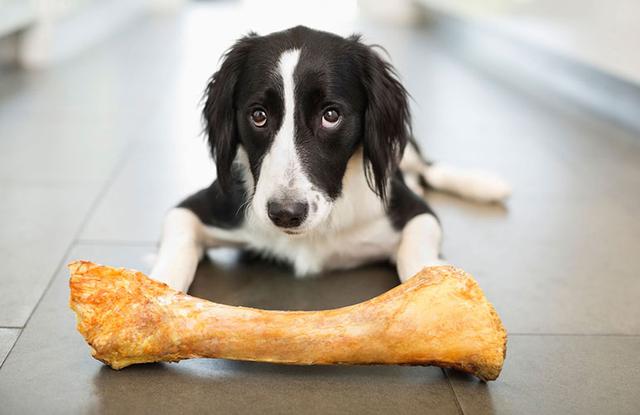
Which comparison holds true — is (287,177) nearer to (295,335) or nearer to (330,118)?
(330,118)

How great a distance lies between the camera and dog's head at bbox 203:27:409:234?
6.04 feet

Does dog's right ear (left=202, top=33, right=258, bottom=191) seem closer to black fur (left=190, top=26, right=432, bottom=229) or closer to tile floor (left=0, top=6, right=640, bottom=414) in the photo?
black fur (left=190, top=26, right=432, bottom=229)

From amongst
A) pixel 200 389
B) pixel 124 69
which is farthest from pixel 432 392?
pixel 124 69

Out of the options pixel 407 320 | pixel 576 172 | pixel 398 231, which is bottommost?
pixel 576 172

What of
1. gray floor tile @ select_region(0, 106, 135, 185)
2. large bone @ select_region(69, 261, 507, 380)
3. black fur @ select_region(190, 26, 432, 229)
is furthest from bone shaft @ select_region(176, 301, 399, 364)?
gray floor tile @ select_region(0, 106, 135, 185)

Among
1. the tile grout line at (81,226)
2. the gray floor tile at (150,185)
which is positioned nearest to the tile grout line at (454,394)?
the tile grout line at (81,226)

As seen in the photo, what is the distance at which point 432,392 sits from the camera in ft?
5.22

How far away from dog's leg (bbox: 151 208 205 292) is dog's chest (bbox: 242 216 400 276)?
0.16 m

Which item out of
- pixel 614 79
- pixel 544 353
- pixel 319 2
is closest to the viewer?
pixel 544 353

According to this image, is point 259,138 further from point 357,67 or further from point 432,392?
point 432,392

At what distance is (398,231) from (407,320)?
27.4 inches

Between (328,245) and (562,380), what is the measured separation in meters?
0.76

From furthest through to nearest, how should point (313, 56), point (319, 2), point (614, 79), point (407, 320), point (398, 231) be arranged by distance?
point (319, 2) → point (614, 79) → point (398, 231) → point (313, 56) → point (407, 320)

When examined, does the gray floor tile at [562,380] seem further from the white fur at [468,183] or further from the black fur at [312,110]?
the white fur at [468,183]
